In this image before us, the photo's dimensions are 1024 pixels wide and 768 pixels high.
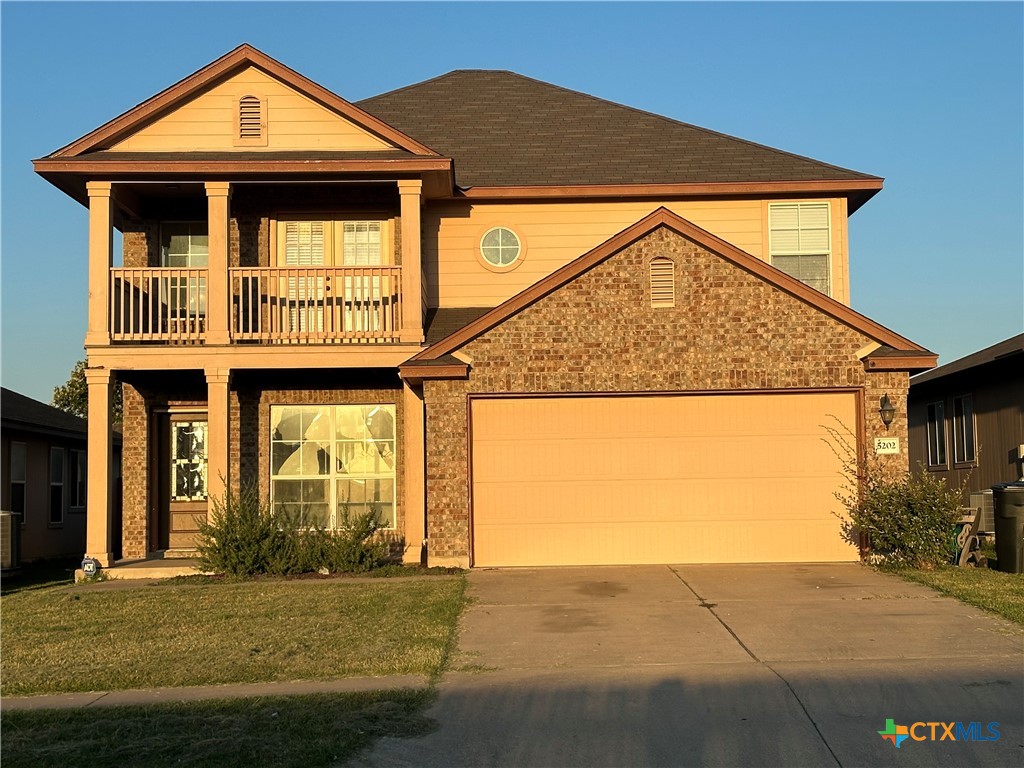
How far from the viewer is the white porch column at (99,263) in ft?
51.1

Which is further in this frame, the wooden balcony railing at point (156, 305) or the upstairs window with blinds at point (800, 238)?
the upstairs window with blinds at point (800, 238)

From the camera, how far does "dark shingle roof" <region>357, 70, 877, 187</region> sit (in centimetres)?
1756

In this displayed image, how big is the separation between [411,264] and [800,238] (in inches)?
252

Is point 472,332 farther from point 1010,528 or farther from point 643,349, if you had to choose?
point 1010,528

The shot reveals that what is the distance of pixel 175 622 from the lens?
1147cm

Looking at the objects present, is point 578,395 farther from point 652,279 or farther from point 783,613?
point 783,613

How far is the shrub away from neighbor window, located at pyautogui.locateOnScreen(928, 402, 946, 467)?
10511mm

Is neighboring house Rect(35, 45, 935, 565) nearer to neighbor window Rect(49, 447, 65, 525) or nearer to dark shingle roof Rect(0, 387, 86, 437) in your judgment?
dark shingle roof Rect(0, 387, 86, 437)

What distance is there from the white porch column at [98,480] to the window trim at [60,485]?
6.81 meters

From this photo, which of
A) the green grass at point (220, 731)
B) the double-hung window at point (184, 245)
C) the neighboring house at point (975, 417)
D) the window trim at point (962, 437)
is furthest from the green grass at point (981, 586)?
the double-hung window at point (184, 245)

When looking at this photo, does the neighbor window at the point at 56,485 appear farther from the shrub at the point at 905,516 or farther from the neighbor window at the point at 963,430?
the neighbor window at the point at 963,430

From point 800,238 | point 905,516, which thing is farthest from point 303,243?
point 905,516

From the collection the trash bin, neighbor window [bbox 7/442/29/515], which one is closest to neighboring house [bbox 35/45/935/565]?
the trash bin

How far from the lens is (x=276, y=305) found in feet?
53.1
